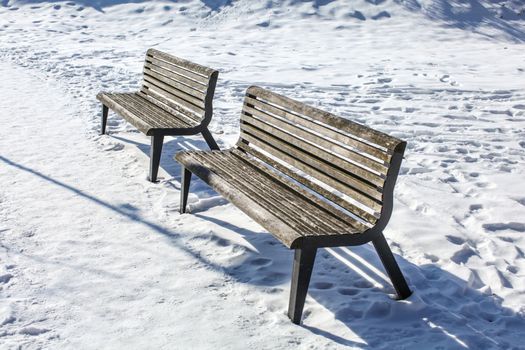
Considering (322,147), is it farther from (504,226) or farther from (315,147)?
(504,226)

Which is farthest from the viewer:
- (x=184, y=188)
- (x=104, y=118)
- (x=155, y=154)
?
(x=104, y=118)

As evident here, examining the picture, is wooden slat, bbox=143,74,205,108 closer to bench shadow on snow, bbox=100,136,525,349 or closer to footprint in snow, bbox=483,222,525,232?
bench shadow on snow, bbox=100,136,525,349

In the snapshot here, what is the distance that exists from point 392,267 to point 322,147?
0.87 m

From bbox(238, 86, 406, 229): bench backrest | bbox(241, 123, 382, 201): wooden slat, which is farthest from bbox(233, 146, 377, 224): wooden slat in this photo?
bbox(241, 123, 382, 201): wooden slat

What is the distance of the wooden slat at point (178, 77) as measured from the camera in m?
5.62

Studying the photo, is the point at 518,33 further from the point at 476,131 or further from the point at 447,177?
the point at 447,177

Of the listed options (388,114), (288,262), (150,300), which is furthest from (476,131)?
(150,300)

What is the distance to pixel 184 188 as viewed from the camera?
182 inches

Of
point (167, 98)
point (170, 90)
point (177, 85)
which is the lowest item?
point (167, 98)

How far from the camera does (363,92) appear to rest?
9.25 metres

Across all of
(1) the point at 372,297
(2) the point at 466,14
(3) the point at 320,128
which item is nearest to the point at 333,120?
(3) the point at 320,128

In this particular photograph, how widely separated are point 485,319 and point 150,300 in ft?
5.91

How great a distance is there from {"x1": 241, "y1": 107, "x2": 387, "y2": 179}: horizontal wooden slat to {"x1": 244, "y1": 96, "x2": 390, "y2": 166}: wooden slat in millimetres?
32

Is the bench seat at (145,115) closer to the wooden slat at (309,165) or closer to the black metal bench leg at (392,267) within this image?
the wooden slat at (309,165)
